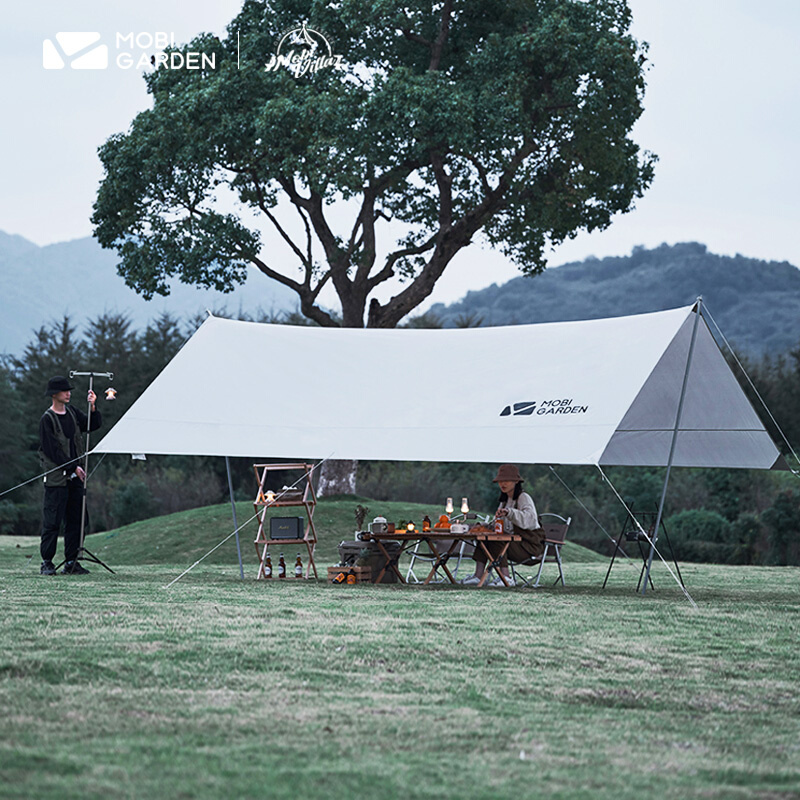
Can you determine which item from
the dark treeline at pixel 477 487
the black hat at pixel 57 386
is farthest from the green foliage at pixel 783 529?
the black hat at pixel 57 386

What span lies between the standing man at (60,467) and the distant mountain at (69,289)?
10476 cm

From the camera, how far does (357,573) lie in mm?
8672

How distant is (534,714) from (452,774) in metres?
0.91

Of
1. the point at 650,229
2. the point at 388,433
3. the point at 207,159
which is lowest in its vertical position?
the point at 388,433

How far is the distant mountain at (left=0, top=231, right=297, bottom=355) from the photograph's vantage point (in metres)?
117

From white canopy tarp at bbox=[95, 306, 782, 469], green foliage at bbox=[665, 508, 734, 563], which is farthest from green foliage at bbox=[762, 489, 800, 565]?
white canopy tarp at bbox=[95, 306, 782, 469]

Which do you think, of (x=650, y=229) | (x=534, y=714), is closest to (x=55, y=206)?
(x=650, y=229)

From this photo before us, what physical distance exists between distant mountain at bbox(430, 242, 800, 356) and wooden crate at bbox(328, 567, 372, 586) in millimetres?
45097

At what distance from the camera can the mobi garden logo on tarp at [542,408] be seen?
25.3 ft

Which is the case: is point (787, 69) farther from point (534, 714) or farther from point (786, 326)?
point (786, 326)

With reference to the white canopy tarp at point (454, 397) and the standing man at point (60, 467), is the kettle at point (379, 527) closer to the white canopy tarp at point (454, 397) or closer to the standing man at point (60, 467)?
the white canopy tarp at point (454, 397)

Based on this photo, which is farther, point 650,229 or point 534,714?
point 650,229

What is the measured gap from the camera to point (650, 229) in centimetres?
4638

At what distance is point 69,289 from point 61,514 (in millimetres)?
126983
